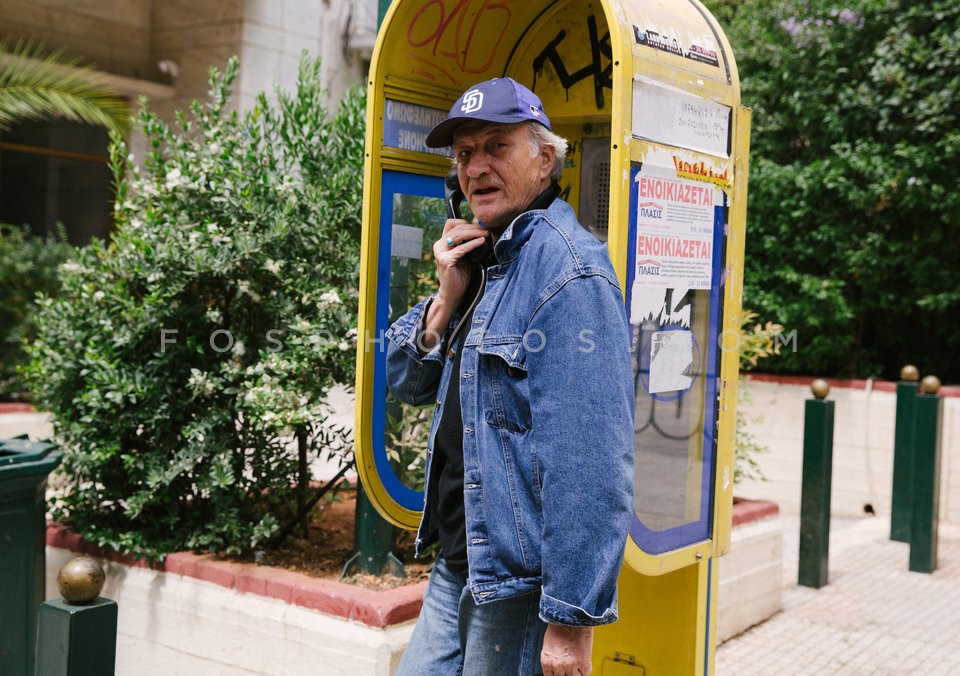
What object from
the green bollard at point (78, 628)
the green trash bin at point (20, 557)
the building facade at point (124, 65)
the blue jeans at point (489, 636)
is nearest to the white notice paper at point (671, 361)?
the blue jeans at point (489, 636)

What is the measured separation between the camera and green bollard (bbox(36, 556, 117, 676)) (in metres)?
Answer: 2.05

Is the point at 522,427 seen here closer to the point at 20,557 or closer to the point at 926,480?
the point at 20,557

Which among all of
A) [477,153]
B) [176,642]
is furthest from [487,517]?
[176,642]

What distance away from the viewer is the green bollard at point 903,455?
665cm

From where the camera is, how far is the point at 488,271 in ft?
7.82

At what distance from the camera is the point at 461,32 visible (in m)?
3.71

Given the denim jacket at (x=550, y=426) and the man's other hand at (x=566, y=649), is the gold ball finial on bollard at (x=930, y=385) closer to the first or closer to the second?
the denim jacket at (x=550, y=426)

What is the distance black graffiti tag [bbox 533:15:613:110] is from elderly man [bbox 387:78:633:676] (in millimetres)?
1403

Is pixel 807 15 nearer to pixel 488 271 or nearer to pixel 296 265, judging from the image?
pixel 296 265

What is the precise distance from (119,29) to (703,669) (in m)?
8.86

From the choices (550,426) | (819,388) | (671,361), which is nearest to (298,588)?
(671,361)

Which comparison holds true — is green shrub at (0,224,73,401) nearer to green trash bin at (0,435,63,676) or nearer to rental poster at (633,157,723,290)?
green trash bin at (0,435,63,676)

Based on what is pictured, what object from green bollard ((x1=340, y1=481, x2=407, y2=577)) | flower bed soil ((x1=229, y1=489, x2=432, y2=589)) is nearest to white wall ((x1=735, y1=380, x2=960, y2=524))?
flower bed soil ((x1=229, y1=489, x2=432, y2=589))

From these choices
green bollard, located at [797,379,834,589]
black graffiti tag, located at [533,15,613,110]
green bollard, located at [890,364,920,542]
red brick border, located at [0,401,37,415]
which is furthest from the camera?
red brick border, located at [0,401,37,415]
